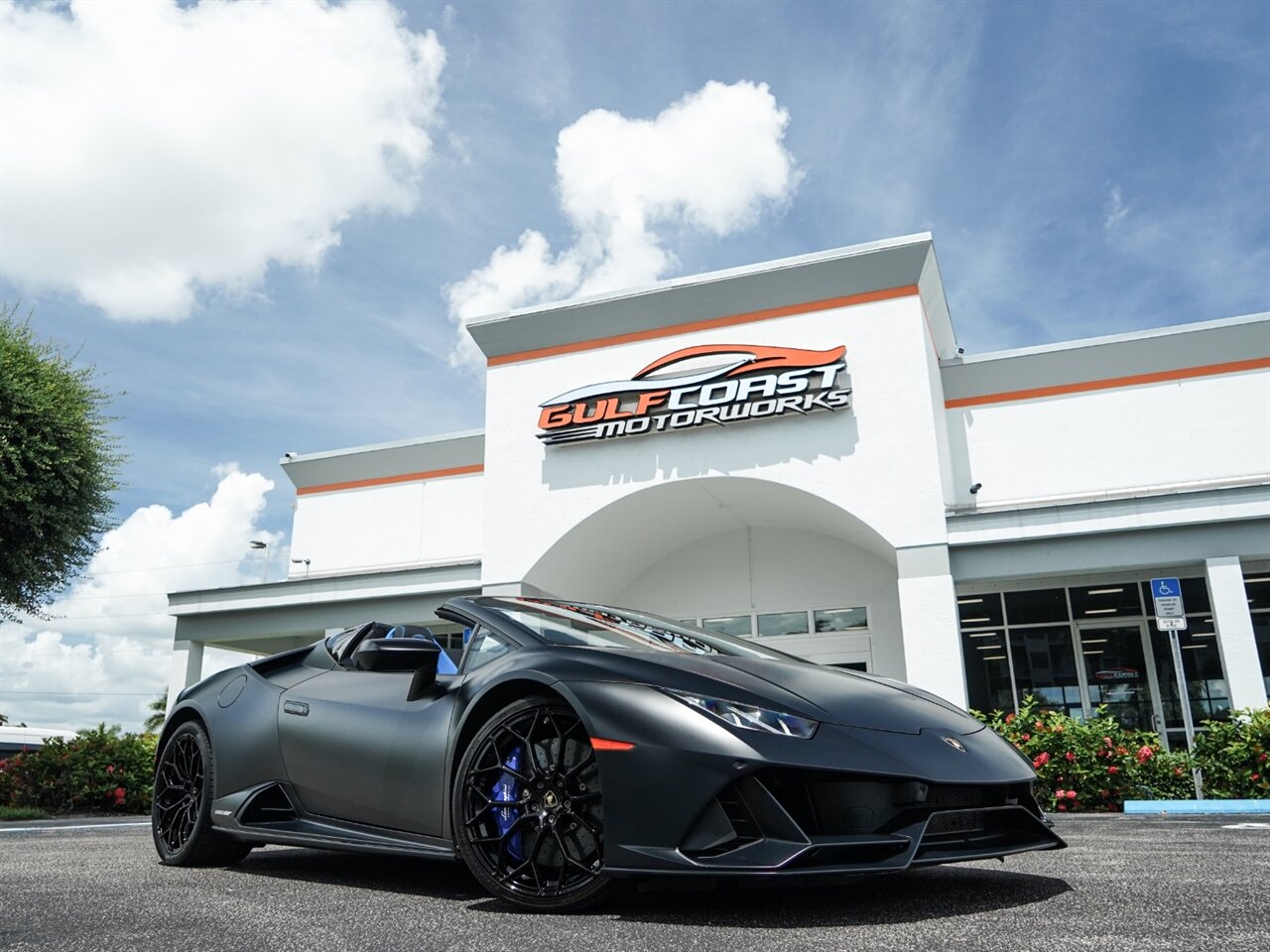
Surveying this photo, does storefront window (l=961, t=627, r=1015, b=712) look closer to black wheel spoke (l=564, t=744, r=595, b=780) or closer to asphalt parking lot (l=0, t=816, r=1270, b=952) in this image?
asphalt parking lot (l=0, t=816, r=1270, b=952)

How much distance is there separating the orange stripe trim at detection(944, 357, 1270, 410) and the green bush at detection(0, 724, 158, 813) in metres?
13.0

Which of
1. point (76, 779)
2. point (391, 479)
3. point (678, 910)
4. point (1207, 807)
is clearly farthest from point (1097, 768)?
point (391, 479)

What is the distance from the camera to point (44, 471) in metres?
13.9

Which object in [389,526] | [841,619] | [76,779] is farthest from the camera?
[389,526]

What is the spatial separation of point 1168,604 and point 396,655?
9170mm

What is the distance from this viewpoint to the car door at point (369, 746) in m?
3.32

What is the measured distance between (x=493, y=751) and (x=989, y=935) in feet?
5.00

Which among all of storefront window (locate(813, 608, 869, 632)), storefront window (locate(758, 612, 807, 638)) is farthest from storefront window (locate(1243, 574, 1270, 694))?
storefront window (locate(758, 612, 807, 638))

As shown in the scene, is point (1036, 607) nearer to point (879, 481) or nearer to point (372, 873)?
point (879, 481)

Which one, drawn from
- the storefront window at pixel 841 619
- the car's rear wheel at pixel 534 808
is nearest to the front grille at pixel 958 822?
the car's rear wheel at pixel 534 808

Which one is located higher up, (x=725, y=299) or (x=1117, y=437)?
(x=725, y=299)

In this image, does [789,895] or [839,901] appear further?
[789,895]

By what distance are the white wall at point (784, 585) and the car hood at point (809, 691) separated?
12891 mm

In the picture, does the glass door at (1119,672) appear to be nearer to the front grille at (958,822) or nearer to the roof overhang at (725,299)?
the roof overhang at (725,299)
